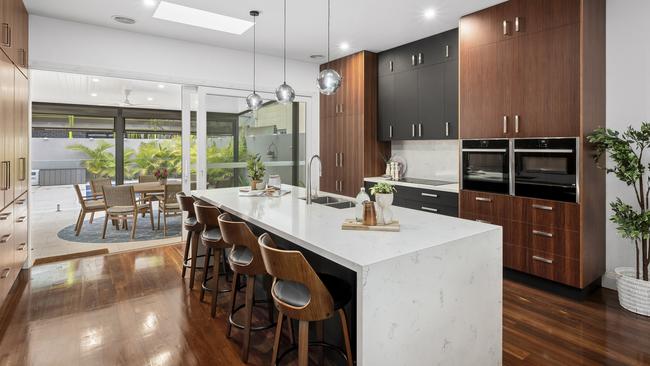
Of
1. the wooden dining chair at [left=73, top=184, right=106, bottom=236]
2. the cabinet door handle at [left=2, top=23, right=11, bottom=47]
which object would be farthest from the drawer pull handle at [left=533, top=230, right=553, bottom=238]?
the wooden dining chair at [left=73, top=184, right=106, bottom=236]

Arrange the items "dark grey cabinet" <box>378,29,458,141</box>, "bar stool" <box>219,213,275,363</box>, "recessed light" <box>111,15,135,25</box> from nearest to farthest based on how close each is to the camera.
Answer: "bar stool" <box>219,213,275,363</box> < "recessed light" <box>111,15,135,25</box> < "dark grey cabinet" <box>378,29,458,141</box>

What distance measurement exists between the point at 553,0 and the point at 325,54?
313cm

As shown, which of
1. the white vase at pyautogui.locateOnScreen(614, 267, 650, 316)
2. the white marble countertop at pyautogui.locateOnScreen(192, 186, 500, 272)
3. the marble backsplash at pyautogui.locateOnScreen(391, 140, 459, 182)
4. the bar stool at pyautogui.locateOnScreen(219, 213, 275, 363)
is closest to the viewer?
the white marble countertop at pyautogui.locateOnScreen(192, 186, 500, 272)

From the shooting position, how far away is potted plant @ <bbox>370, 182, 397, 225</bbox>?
2180mm

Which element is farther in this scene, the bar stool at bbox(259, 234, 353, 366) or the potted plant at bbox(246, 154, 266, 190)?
the potted plant at bbox(246, 154, 266, 190)

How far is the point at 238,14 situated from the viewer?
4.05 m

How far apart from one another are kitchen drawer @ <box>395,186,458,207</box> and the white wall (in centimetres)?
143

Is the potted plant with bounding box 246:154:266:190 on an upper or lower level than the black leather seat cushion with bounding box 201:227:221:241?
upper

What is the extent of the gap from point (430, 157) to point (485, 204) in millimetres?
1449

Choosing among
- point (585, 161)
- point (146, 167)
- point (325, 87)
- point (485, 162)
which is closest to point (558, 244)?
point (585, 161)

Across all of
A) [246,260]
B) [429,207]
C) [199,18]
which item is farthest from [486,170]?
[199,18]

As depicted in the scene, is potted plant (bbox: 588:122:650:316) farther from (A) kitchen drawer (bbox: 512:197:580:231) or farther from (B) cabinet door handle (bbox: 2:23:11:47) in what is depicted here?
(B) cabinet door handle (bbox: 2:23:11:47)

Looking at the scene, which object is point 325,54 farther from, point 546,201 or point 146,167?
point 146,167

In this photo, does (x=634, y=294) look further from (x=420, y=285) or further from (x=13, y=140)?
(x=13, y=140)
